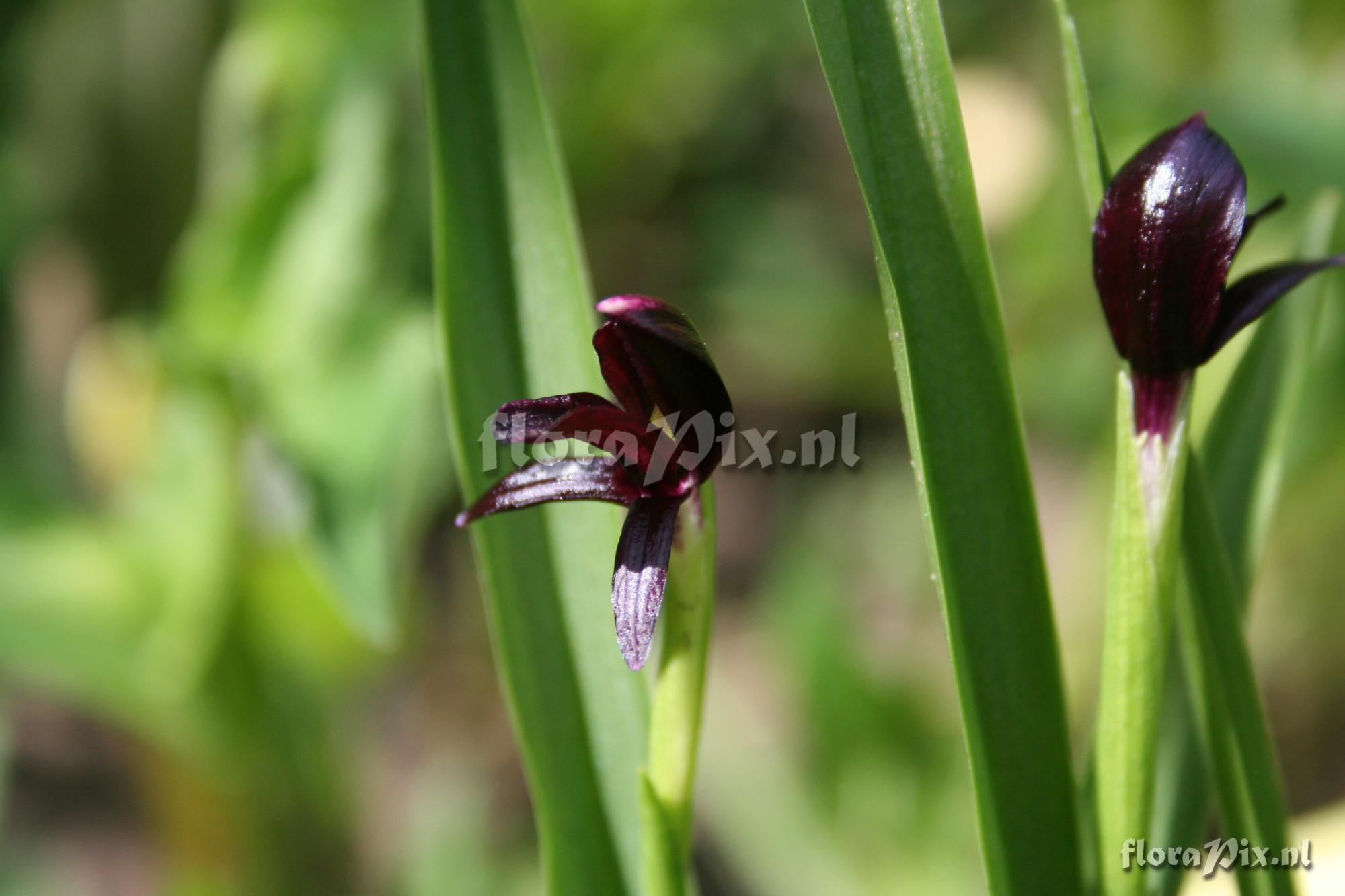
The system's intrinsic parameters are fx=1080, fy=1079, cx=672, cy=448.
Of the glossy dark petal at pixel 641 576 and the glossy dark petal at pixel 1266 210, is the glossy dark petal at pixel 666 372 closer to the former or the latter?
the glossy dark petal at pixel 641 576

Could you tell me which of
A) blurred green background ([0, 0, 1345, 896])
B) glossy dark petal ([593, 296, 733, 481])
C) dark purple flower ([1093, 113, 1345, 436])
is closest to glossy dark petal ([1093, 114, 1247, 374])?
dark purple flower ([1093, 113, 1345, 436])

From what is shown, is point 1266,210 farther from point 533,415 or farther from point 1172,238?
point 533,415

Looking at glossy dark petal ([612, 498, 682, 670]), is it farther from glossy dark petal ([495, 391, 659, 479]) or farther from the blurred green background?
the blurred green background

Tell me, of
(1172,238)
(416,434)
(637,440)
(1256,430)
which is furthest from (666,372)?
(416,434)

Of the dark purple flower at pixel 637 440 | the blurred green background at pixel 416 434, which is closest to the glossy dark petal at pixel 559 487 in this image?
the dark purple flower at pixel 637 440

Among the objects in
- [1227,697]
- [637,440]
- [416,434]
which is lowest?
[1227,697]

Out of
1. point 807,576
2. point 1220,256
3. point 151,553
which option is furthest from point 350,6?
point 1220,256
